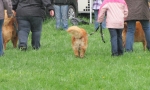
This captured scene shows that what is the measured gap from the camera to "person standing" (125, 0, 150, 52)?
393 inches

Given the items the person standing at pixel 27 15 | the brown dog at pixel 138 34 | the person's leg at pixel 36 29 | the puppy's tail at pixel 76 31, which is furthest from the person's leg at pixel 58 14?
the puppy's tail at pixel 76 31

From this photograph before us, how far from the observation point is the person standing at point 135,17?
32.8 ft

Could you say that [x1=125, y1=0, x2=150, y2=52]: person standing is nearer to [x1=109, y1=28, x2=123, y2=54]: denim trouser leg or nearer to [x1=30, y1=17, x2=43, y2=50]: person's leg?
[x1=109, y1=28, x2=123, y2=54]: denim trouser leg

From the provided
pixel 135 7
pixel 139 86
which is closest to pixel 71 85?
pixel 139 86

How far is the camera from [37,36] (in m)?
10.9

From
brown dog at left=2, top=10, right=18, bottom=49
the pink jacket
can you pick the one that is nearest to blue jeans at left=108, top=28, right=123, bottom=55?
the pink jacket

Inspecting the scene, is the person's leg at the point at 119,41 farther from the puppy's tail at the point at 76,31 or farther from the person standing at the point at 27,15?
the person standing at the point at 27,15

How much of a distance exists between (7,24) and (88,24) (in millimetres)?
6730

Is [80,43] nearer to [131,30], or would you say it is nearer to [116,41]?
[116,41]

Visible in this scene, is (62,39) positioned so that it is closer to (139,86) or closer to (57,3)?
(57,3)

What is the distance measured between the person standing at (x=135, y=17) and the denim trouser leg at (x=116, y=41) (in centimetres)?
58

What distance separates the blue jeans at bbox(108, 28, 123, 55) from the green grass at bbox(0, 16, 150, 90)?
0.18 m

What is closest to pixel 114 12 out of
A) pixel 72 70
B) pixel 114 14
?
pixel 114 14

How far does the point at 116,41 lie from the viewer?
31.3 feet
